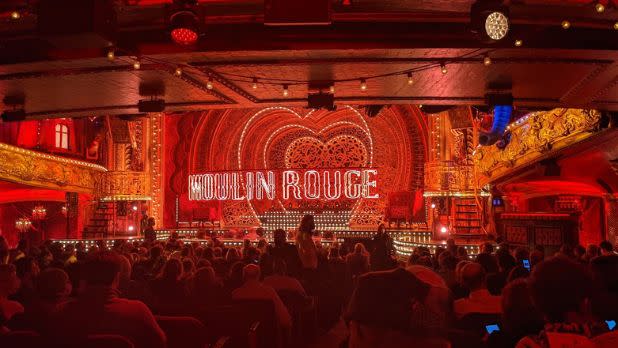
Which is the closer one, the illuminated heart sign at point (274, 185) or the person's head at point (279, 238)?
the person's head at point (279, 238)

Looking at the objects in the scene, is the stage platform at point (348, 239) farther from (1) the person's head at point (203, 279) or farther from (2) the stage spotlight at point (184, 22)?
(2) the stage spotlight at point (184, 22)

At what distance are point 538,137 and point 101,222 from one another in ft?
51.1

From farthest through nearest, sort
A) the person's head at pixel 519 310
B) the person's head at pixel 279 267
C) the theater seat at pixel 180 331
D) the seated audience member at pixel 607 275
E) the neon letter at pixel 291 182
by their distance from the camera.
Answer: the neon letter at pixel 291 182 < the person's head at pixel 279 267 < the theater seat at pixel 180 331 < the seated audience member at pixel 607 275 < the person's head at pixel 519 310

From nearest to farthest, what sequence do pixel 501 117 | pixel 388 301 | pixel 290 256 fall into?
pixel 388 301, pixel 290 256, pixel 501 117

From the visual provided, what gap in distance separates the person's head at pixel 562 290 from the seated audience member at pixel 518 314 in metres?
0.71

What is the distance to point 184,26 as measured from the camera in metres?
5.22

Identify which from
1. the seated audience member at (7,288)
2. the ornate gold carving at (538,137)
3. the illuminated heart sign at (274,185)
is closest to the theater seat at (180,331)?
the seated audience member at (7,288)

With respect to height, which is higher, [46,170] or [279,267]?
[46,170]

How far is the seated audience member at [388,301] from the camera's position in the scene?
228 cm

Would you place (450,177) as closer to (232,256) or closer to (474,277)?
(232,256)

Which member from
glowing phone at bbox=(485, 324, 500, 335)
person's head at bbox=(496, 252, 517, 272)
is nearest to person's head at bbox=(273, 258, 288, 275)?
person's head at bbox=(496, 252, 517, 272)

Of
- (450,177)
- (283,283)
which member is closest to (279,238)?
(283,283)

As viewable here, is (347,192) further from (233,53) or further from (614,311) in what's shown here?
(614,311)

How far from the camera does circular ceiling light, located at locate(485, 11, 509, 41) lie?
5.14m
